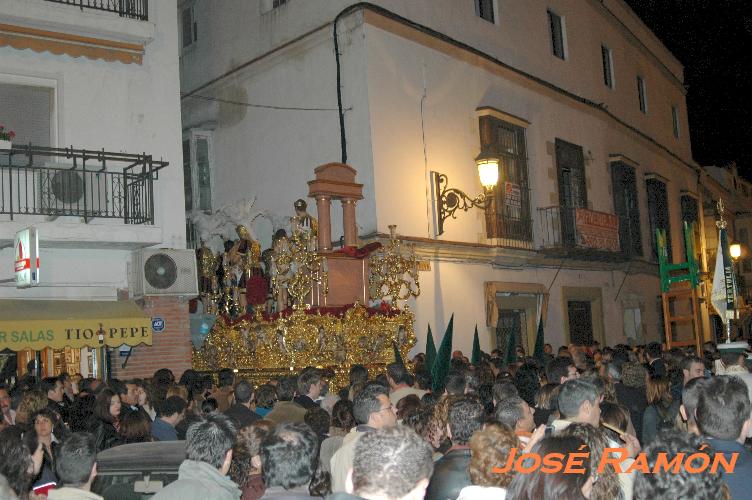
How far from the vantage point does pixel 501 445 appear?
4.56m

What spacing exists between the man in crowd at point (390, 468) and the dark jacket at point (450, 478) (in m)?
1.55

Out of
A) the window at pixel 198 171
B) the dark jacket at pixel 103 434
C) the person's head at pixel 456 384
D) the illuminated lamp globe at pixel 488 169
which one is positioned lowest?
the dark jacket at pixel 103 434

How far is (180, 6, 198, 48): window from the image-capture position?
69.8 ft

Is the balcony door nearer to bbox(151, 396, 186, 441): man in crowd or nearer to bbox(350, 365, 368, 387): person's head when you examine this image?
bbox(350, 365, 368, 387): person's head

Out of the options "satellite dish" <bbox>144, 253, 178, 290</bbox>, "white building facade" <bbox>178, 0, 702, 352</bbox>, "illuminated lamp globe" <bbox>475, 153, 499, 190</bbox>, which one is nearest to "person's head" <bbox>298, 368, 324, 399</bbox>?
"satellite dish" <bbox>144, 253, 178, 290</bbox>

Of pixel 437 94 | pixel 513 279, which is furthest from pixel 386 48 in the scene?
pixel 513 279

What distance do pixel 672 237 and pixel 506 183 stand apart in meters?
11.1

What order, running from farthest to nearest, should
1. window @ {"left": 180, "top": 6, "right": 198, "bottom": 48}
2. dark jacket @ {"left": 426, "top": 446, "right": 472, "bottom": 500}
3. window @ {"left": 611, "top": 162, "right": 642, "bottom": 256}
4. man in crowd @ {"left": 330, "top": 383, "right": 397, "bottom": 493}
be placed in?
window @ {"left": 611, "top": 162, "right": 642, "bottom": 256}, window @ {"left": 180, "top": 6, "right": 198, "bottom": 48}, man in crowd @ {"left": 330, "top": 383, "right": 397, "bottom": 493}, dark jacket @ {"left": 426, "top": 446, "right": 472, "bottom": 500}

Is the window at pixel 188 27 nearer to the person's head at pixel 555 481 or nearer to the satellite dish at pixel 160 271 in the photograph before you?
the satellite dish at pixel 160 271

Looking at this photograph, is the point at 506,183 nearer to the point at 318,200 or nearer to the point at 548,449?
the point at 318,200

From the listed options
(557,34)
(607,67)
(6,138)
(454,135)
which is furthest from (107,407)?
(607,67)

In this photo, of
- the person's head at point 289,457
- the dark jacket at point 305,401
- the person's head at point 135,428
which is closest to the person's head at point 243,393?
the dark jacket at point 305,401

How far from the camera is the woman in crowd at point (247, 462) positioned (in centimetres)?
535

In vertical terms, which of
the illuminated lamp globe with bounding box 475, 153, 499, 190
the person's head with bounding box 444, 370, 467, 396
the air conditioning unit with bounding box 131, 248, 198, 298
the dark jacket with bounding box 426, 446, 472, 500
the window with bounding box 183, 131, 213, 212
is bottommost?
the dark jacket with bounding box 426, 446, 472, 500
